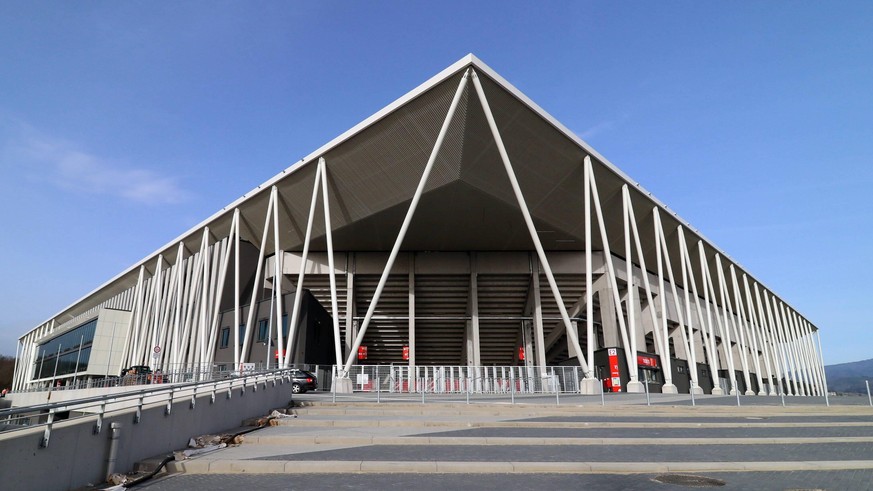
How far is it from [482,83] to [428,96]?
2.88m

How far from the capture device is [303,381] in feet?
90.3

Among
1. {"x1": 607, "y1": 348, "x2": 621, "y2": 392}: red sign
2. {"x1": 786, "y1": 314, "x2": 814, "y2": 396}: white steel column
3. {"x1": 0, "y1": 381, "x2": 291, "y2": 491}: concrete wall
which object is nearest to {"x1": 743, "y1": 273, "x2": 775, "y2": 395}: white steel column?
{"x1": 786, "y1": 314, "x2": 814, "y2": 396}: white steel column

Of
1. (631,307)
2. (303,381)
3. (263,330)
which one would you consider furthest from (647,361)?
(263,330)

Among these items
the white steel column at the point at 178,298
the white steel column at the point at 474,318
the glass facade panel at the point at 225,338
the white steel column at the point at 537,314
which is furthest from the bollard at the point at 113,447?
the white steel column at the point at 178,298

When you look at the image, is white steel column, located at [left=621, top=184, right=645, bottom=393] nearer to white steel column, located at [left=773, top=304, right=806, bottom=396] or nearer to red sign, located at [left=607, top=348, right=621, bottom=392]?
red sign, located at [left=607, top=348, right=621, bottom=392]

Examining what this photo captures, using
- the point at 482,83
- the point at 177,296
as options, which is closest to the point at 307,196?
the point at 482,83

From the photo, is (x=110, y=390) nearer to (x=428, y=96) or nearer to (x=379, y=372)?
(x=379, y=372)

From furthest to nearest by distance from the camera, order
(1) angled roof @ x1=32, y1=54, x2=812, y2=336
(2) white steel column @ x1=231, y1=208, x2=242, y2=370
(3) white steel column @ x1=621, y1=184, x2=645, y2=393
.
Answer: (2) white steel column @ x1=231, y1=208, x2=242, y2=370 < (3) white steel column @ x1=621, y1=184, x2=645, y2=393 < (1) angled roof @ x1=32, y1=54, x2=812, y2=336

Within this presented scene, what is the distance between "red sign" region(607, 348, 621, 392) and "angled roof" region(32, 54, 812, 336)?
30.8ft

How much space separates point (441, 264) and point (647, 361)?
16815mm

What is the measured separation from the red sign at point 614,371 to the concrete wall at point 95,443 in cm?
2746

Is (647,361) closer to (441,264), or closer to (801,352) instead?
(441,264)

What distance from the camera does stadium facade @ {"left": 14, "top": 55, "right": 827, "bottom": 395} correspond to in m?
30.0

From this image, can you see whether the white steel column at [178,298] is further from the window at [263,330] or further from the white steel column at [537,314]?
the white steel column at [537,314]
